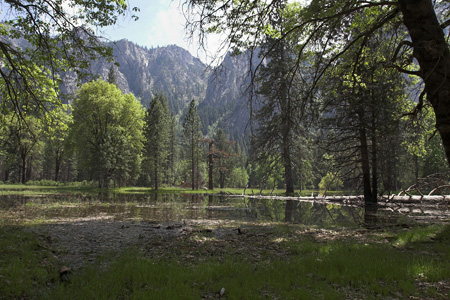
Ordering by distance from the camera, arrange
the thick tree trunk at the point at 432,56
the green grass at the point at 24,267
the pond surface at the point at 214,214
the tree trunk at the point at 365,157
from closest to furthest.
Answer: the green grass at the point at 24,267 → the thick tree trunk at the point at 432,56 → the pond surface at the point at 214,214 → the tree trunk at the point at 365,157

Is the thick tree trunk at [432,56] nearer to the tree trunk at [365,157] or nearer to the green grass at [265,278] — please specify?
the green grass at [265,278]

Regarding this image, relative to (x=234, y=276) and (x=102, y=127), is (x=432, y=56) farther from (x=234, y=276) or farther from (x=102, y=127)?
(x=102, y=127)

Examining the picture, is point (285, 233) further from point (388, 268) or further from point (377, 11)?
point (377, 11)

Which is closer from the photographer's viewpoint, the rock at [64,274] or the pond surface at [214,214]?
the rock at [64,274]

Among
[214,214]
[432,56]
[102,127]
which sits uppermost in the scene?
[102,127]

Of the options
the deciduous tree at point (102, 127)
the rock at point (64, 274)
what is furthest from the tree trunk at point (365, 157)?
the deciduous tree at point (102, 127)

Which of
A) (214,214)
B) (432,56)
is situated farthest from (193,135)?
(432,56)

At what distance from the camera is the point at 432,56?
4.24 meters

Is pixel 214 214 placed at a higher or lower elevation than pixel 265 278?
lower

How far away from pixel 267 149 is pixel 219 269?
25.2 meters

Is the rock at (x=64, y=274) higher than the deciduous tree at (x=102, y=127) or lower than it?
lower

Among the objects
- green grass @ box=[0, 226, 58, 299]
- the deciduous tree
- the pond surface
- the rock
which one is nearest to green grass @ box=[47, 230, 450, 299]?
the rock

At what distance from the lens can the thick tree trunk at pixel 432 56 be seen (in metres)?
4.11

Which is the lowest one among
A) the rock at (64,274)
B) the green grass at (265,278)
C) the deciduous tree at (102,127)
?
the green grass at (265,278)
